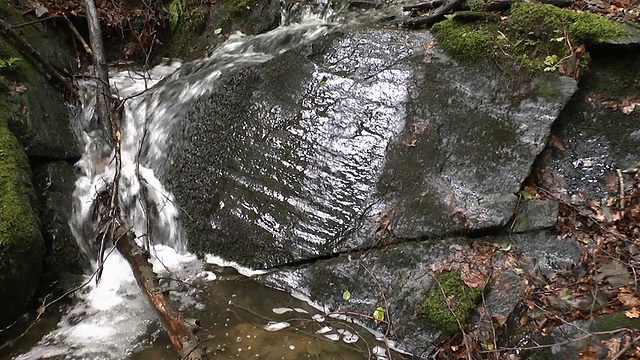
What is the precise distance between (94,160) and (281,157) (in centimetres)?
266

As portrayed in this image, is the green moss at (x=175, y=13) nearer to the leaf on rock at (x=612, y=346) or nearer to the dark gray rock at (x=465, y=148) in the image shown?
the dark gray rock at (x=465, y=148)

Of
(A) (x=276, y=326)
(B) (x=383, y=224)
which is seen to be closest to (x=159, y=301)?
(A) (x=276, y=326)

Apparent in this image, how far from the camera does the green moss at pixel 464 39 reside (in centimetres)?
522

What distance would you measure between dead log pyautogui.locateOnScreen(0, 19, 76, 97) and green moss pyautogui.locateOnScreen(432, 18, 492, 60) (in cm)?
523

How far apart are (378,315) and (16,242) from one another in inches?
134

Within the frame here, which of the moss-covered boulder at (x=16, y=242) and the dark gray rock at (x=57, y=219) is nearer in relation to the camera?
the moss-covered boulder at (x=16, y=242)

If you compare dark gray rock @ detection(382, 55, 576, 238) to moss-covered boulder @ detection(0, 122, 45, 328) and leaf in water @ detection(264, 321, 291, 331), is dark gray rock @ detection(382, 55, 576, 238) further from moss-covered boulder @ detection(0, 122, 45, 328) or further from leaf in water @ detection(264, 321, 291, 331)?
moss-covered boulder @ detection(0, 122, 45, 328)

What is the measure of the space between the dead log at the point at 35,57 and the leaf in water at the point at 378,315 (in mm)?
5369

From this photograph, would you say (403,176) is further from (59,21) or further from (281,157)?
(59,21)

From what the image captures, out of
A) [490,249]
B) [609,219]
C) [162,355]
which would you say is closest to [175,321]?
[162,355]

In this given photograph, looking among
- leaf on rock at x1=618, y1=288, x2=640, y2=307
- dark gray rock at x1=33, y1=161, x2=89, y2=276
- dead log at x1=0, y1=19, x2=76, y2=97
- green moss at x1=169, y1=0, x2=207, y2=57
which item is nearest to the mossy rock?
leaf on rock at x1=618, y1=288, x2=640, y2=307

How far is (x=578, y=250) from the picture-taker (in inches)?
160

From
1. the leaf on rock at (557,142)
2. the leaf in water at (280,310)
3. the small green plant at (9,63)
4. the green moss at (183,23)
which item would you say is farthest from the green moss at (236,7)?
the leaf in water at (280,310)

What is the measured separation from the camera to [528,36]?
5.16 metres
